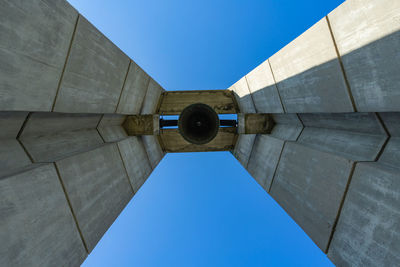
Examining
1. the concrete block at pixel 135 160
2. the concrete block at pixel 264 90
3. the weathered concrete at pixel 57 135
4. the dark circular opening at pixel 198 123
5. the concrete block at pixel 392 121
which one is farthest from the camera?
the dark circular opening at pixel 198 123

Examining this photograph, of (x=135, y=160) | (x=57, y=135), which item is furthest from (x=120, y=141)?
(x=57, y=135)

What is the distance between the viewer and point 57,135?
308 centimetres

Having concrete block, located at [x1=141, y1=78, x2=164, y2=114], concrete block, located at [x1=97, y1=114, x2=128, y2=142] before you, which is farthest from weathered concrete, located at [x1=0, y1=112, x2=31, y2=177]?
concrete block, located at [x1=141, y1=78, x2=164, y2=114]

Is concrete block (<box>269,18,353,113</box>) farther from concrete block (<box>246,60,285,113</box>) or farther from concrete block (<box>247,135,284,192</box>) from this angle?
concrete block (<box>247,135,284,192</box>)

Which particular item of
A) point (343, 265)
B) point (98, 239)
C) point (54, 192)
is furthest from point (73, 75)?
point (343, 265)

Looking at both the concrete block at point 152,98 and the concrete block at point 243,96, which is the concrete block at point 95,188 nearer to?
the concrete block at point 152,98

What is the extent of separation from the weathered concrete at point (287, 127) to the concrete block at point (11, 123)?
4898 millimetres

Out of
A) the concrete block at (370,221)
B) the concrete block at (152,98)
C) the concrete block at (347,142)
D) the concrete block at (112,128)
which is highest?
the concrete block at (152,98)

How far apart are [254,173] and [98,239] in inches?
159

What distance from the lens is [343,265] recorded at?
2.35 m

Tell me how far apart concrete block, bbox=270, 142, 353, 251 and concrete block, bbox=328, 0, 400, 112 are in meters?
0.91

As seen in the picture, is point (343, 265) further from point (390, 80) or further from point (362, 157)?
point (390, 80)

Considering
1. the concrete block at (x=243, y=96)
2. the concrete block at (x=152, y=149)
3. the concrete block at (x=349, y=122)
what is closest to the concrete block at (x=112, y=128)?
the concrete block at (x=152, y=149)

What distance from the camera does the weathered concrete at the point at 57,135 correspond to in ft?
8.50
